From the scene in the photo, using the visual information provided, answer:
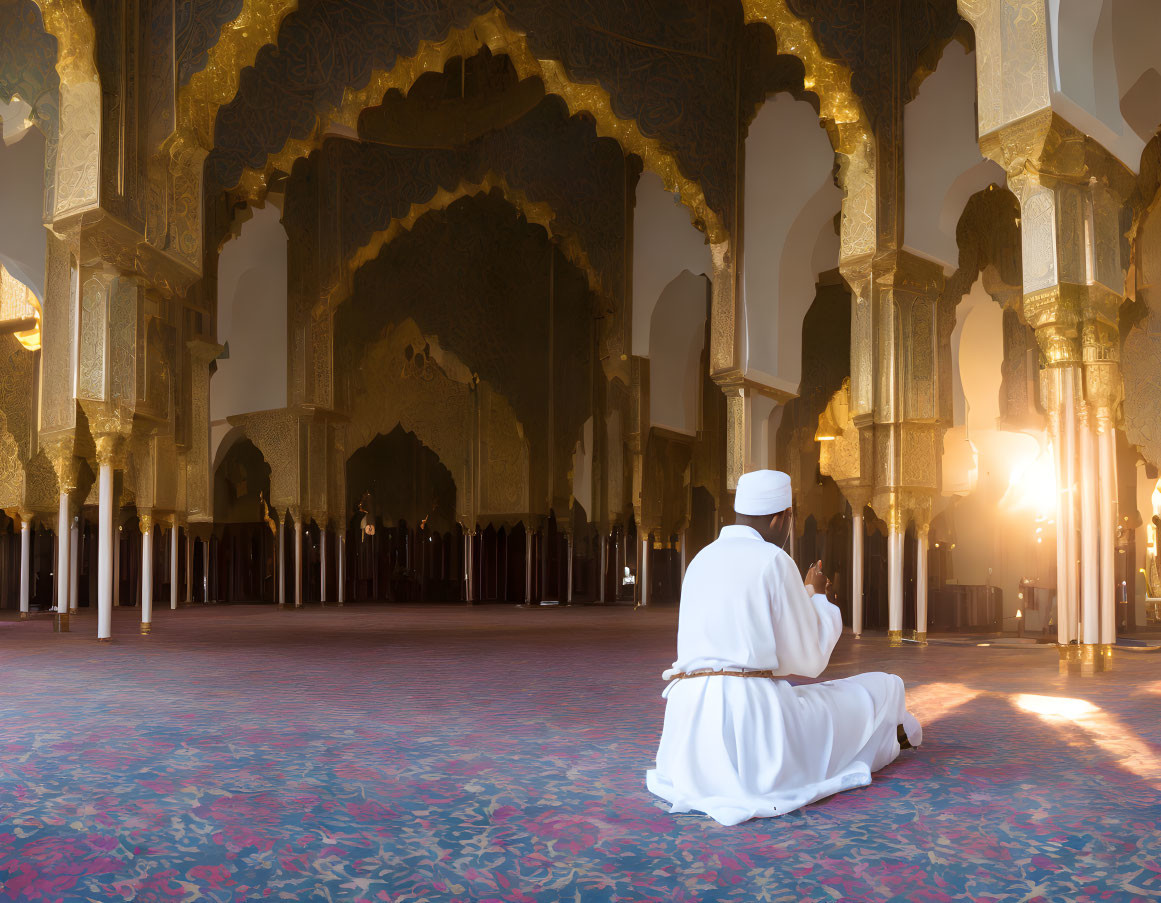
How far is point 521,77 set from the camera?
405 inches

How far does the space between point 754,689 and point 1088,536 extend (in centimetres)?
361

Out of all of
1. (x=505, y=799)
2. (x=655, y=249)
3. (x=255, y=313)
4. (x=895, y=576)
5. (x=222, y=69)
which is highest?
(x=222, y=69)

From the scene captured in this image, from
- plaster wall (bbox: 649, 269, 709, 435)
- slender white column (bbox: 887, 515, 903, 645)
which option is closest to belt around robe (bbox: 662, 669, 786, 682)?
slender white column (bbox: 887, 515, 903, 645)

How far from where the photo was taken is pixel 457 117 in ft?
47.9

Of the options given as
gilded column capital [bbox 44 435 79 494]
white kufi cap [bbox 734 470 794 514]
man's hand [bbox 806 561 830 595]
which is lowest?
man's hand [bbox 806 561 830 595]

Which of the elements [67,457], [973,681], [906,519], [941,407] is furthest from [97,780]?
[941,407]

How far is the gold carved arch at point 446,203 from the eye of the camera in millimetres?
13844

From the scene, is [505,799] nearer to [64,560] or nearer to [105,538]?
[105,538]

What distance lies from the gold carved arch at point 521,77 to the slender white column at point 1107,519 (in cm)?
481

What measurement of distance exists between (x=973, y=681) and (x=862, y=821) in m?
3.43

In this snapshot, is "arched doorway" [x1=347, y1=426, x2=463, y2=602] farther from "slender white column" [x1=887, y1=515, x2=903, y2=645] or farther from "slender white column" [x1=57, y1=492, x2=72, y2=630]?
"slender white column" [x1=887, y1=515, x2=903, y2=645]

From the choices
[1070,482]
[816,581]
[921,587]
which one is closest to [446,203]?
[921,587]

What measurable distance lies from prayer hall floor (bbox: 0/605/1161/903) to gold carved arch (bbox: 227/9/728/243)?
5707 mm

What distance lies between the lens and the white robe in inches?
123
